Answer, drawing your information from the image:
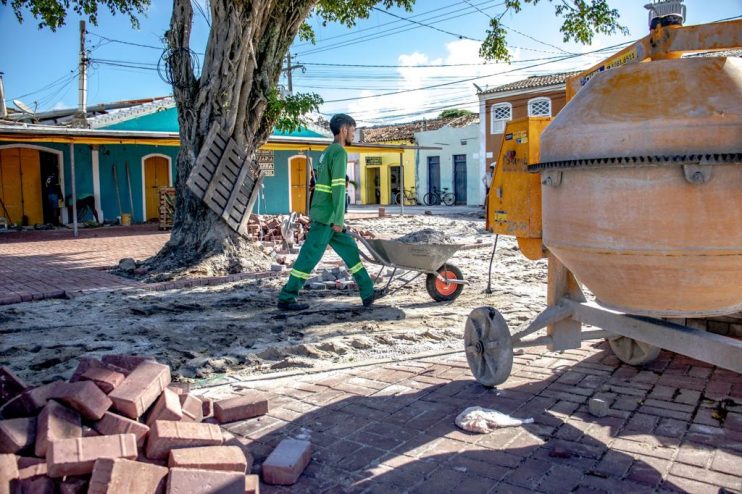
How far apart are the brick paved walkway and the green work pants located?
2900 millimetres

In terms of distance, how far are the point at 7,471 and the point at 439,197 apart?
114 feet

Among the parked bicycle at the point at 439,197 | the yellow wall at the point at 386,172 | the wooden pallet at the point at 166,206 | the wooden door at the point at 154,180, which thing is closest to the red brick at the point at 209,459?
the wooden pallet at the point at 166,206

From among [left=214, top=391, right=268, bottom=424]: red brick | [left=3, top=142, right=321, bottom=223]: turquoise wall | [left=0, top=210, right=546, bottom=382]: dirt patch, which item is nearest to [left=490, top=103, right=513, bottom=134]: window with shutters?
[left=3, top=142, right=321, bottom=223]: turquoise wall

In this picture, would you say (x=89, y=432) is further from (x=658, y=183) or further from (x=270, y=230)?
(x=270, y=230)

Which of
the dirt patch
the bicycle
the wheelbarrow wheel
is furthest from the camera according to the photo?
the bicycle

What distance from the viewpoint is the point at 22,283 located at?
26.9 ft

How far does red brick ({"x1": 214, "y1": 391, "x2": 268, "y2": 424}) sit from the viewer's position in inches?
137

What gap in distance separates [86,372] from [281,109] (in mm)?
7519

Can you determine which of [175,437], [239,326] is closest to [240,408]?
[175,437]

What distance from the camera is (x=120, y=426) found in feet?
9.17

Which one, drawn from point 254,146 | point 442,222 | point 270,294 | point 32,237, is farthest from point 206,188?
point 442,222

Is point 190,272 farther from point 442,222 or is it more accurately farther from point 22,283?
point 442,222

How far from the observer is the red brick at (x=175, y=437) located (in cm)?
272

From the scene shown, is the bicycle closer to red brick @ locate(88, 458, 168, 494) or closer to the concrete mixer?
Result: the concrete mixer
